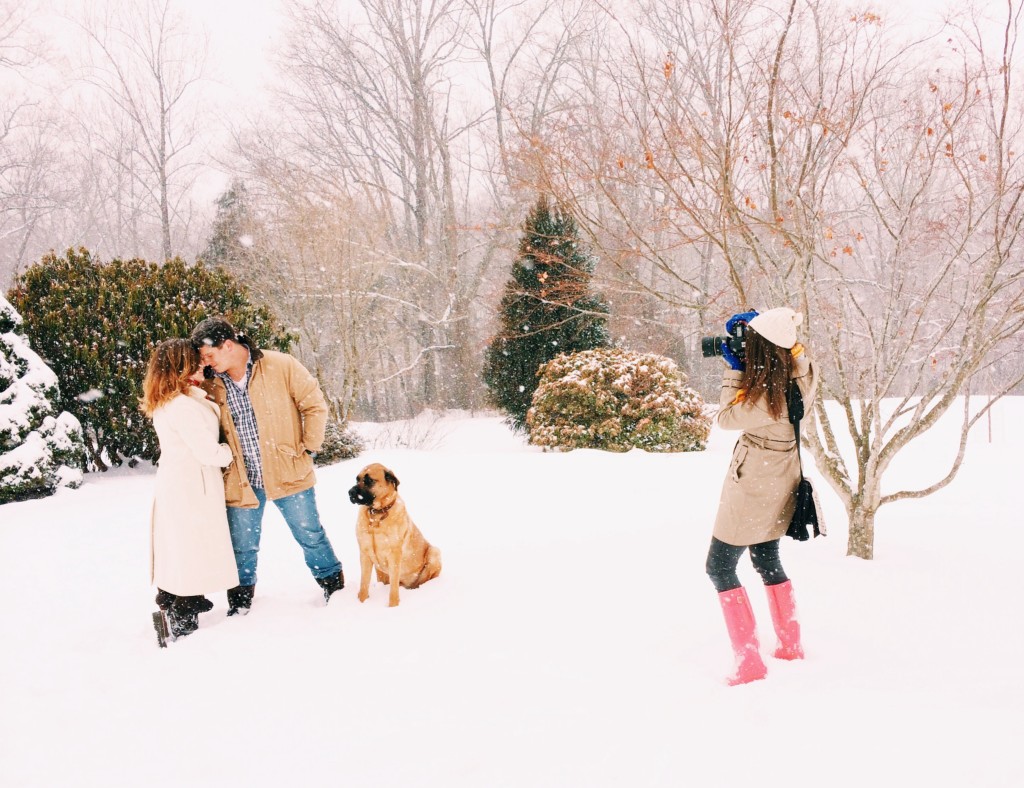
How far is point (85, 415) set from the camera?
7441 mm

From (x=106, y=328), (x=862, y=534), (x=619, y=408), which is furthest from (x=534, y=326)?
(x=862, y=534)

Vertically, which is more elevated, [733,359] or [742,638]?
[733,359]

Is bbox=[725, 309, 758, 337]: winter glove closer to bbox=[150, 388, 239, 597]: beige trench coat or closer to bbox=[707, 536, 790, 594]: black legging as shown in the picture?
bbox=[707, 536, 790, 594]: black legging

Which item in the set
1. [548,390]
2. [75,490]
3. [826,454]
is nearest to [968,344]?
[826,454]

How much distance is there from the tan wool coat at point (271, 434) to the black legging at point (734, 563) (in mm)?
2249

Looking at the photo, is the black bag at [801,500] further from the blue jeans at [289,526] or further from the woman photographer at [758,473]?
the blue jeans at [289,526]

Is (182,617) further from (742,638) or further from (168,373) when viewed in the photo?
(742,638)

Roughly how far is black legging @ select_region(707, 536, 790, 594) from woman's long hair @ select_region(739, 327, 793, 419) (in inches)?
23.2

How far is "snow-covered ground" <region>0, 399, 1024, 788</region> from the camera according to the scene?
210 centimetres

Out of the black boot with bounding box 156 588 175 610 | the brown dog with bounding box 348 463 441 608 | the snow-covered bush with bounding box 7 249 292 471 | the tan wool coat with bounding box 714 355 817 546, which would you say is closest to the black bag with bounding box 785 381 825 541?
the tan wool coat with bounding box 714 355 817 546

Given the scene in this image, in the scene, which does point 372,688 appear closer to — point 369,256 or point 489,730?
Answer: point 489,730

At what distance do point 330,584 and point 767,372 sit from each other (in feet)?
9.23

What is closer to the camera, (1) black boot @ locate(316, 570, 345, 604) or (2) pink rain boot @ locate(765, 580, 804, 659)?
(2) pink rain boot @ locate(765, 580, 804, 659)

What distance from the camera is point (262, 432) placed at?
3.50m
